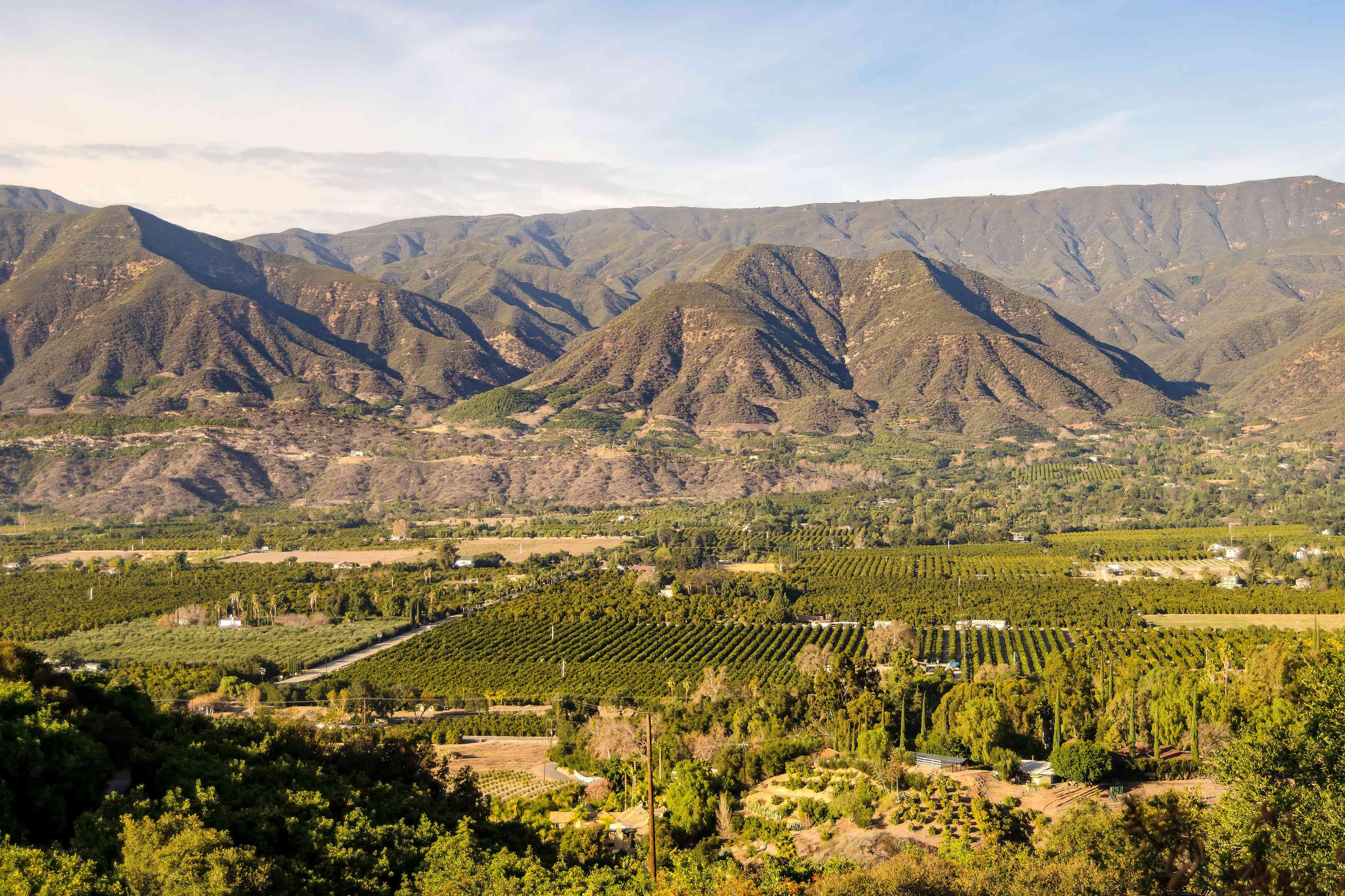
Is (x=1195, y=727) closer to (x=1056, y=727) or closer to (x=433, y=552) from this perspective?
(x=1056, y=727)

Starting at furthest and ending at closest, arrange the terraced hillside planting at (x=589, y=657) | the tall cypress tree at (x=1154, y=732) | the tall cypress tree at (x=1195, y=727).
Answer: the terraced hillside planting at (x=589, y=657)
the tall cypress tree at (x=1154, y=732)
the tall cypress tree at (x=1195, y=727)

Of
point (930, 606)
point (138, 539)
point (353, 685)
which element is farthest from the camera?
point (138, 539)

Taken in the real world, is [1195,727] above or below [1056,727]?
above

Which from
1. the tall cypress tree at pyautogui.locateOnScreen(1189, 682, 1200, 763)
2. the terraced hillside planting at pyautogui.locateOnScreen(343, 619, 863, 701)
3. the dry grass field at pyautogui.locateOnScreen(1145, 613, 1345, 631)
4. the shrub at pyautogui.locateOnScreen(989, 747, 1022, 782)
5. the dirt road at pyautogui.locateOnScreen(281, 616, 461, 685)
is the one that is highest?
the tall cypress tree at pyautogui.locateOnScreen(1189, 682, 1200, 763)

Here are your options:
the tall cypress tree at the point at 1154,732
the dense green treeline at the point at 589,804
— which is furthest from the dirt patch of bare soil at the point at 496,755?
the tall cypress tree at the point at 1154,732

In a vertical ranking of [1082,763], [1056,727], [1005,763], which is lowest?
[1005,763]

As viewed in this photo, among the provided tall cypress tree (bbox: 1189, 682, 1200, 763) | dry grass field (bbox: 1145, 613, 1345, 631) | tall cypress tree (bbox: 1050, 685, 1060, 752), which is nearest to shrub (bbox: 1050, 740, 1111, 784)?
tall cypress tree (bbox: 1050, 685, 1060, 752)

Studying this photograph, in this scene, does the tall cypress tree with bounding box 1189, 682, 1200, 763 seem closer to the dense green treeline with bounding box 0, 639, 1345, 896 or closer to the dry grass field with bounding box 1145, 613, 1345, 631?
the dense green treeline with bounding box 0, 639, 1345, 896

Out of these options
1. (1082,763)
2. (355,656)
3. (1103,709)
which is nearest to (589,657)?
(355,656)

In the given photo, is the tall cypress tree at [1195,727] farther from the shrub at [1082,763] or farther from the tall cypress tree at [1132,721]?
the shrub at [1082,763]

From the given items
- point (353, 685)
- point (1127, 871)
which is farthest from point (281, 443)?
point (1127, 871)

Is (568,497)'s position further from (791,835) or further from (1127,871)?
(1127,871)
